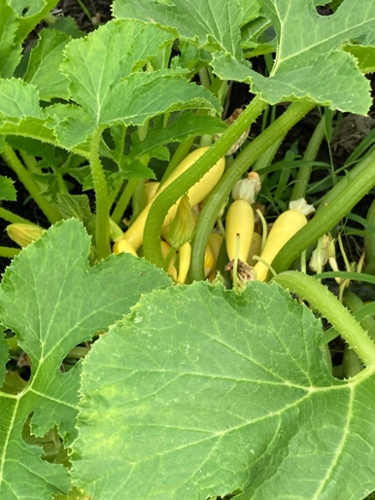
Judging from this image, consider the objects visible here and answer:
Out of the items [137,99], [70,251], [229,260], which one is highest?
[137,99]

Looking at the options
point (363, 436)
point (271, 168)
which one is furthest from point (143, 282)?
point (271, 168)

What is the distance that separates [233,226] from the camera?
157cm

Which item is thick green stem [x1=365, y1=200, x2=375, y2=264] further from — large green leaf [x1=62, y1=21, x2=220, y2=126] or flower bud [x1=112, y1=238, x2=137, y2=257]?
large green leaf [x1=62, y1=21, x2=220, y2=126]

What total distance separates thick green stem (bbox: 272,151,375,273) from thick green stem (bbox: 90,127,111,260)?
436 millimetres

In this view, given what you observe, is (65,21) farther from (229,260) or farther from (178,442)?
(178,442)

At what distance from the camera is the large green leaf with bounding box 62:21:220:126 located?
1043 millimetres

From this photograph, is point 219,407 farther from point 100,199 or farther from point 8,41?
point 8,41

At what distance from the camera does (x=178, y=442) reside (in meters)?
0.91

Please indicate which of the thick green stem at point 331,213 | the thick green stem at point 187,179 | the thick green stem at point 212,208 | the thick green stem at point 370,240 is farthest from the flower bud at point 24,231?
the thick green stem at point 370,240

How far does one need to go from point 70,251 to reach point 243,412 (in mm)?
448

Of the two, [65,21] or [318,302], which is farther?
[65,21]

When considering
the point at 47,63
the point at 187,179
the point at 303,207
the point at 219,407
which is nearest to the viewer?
the point at 219,407

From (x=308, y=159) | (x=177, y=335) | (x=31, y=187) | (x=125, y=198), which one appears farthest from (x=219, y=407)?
(x=308, y=159)

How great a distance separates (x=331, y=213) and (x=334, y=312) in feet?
1.15
